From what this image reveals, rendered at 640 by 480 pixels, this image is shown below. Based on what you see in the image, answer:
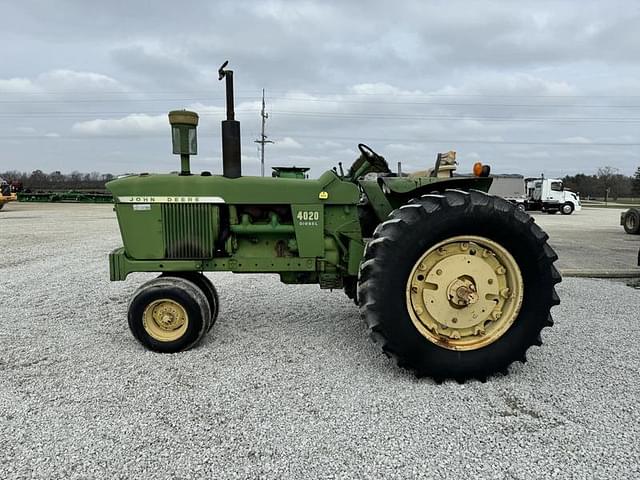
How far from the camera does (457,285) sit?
343 cm

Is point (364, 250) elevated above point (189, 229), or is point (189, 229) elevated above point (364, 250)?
point (189, 229)

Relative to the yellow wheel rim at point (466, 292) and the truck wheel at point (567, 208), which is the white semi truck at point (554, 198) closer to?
the truck wheel at point (567, 208)

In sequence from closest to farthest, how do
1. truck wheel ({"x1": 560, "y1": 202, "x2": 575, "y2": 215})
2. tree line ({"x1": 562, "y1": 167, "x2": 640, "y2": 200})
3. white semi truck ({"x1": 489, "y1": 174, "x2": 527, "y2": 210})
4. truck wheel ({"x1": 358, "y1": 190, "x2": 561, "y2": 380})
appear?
truck wheel ({"x1": 358, "y1": 190, "x2": 561, "y2": 380}), truck wheel ({"x1": 560, "y1": 202, "x2": 575, "y2": 215}), white semi truck ({"x1": 489, "y1": 174, "x2": 527, "y2": 210}), tree line ({"x1": 562, "y1": 167, "x2": 640, "y2": 200})

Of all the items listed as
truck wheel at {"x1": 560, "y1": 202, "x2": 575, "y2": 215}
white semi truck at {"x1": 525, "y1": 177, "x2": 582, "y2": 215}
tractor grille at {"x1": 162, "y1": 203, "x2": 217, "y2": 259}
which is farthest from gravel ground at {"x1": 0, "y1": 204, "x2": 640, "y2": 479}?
white semi truck at {"x1": 525, "y1": 177, "x2": 582, "y2": 215}

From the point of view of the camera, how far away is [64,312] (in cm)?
509

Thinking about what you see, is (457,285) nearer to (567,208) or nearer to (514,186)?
(514,186)

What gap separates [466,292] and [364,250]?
0.84 meters

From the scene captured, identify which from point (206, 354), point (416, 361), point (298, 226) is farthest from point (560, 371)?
point (206, 354)

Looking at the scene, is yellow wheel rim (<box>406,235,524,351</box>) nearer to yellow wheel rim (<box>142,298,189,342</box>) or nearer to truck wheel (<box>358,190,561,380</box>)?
truck wheel (<box>358,190,561,380</box>)

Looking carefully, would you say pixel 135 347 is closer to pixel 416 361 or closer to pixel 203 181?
pixel 203 181

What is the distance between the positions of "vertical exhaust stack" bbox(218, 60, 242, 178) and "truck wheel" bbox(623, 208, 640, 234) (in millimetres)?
16393

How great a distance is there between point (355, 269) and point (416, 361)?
1.08 metres

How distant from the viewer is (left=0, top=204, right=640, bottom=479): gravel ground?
2365mm

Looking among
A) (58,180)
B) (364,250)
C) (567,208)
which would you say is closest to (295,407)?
(364,250)
